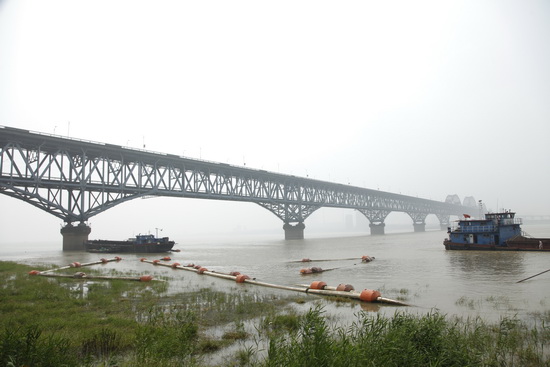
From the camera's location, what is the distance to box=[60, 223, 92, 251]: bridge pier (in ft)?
203

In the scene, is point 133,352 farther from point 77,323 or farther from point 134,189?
point 134,189

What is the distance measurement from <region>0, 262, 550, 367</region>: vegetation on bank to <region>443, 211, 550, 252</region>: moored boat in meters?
36.5

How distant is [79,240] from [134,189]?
13.5m

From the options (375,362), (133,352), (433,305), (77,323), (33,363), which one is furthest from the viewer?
(433,305)

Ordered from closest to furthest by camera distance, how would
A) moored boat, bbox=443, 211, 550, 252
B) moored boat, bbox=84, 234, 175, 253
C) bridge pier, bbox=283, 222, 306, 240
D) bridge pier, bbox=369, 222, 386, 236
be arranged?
moored boat, bbox=443, 211, 550, 252 → moored boat, bbox=84, 234, 175, 253 → bridge pier, bbox=283, 222, 306, 240 → bridge pier, bbox=369, 222, 386, 236

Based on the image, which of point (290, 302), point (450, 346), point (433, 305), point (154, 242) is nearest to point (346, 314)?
point (290, 302)

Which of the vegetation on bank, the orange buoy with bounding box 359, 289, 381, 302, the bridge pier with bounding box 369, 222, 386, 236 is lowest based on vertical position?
the bridge pier with bounding box 369, 222, 386, 236

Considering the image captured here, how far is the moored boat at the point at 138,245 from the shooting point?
57.6 m

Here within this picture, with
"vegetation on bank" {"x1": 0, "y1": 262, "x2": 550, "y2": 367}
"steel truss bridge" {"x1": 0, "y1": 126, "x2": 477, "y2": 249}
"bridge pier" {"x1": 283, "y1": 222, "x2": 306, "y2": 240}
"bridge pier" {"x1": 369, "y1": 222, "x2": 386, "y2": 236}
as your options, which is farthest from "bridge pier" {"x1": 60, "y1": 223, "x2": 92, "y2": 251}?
"bridge pier" {"x1": 369, "y1": 222, "x2": 386, "y2": 236}

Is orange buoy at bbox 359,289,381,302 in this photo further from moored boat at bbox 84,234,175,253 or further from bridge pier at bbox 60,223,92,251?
bridge pier at bbox 60,223,92,251

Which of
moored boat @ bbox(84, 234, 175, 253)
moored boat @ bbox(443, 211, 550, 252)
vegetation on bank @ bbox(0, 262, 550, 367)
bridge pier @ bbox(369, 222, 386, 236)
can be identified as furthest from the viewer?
bridge pier @ bbox(369, 222, 386, 236)

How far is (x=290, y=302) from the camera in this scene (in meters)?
13.6

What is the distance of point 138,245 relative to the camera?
57594 mm

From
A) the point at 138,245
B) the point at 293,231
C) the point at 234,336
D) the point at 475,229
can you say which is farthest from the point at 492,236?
the point at 293,231
